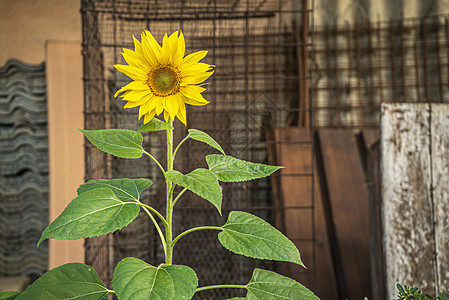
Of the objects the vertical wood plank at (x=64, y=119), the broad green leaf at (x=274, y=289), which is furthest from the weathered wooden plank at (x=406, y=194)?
the vertical wood plank at (x=64, y=119)

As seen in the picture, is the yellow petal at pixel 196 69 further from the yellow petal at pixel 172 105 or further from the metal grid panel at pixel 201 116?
the metal grid panel at pixel 201 116

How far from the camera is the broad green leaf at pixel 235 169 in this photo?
57 cm

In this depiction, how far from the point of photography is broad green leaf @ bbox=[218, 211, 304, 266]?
0.52 metres

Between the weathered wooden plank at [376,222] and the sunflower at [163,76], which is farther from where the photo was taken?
the weathered wooden plank at [376,222]

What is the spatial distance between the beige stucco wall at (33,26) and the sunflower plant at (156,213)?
2.73 metres

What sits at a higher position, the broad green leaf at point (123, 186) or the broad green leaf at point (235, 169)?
the broad green leaf at point (235, 169)

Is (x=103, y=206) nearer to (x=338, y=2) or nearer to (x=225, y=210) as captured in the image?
(x=225, y=210)

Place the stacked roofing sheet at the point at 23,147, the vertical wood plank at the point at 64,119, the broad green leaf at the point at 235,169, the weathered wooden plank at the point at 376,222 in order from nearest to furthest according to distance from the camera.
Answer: the broad green leaf at the point at 235,169 < the weathered wooden plank at the point at 376,222 < the vertical wood plank at the point at 64,119 < the stacked roofing sheet at the point at 23,147

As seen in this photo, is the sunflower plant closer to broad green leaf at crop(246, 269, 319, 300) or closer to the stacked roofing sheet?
broad green leaf at crop(246, 269, 319, 300)

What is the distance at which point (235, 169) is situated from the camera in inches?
23.6

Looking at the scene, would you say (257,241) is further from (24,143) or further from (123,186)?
(24,143)

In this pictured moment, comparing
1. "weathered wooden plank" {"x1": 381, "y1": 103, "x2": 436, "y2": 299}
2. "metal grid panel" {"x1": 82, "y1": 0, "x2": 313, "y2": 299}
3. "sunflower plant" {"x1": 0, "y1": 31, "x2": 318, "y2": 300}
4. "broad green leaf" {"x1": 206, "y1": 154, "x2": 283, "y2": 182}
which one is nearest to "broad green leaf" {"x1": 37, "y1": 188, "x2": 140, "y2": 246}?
"sunflower plant" {"x1": 0, "y1": 31, "x2": 318, "y2": 300}

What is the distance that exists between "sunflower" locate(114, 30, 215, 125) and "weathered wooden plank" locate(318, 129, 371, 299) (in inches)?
73.3

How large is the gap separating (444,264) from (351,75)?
2.08m
